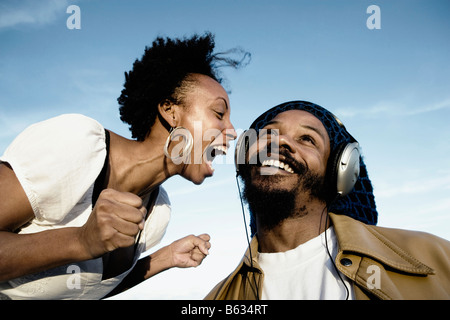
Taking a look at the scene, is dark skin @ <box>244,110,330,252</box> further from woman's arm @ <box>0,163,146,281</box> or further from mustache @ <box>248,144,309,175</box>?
woman's arm @ <box>0,163,146,281</box>

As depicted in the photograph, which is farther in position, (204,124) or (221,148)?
(221,148)

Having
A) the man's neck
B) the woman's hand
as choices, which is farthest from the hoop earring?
the man's neck

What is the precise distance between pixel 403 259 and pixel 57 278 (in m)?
2.35

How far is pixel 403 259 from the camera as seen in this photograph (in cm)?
244

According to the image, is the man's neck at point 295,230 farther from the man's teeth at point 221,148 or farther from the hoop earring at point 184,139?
the hoop earring at point 184,139

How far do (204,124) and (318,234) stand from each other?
1365mm

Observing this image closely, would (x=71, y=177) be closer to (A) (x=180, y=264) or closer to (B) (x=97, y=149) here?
(B) (x=97, y=149)

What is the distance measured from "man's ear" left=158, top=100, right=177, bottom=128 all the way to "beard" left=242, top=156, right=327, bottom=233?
32.7 inches

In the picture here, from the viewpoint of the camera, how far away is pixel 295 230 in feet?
10.2

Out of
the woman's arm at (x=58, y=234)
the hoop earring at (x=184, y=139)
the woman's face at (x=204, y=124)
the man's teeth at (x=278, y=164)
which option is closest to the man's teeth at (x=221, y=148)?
the woman's face at (x=204, y=124)

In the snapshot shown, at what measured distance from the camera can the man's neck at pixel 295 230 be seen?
3.08 meters

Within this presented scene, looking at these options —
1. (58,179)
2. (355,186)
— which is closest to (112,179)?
(58,179)

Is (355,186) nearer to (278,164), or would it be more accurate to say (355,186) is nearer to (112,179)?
(278,164)

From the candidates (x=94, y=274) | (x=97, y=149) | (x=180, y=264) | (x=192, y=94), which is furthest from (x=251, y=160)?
(x=94, y=274)
